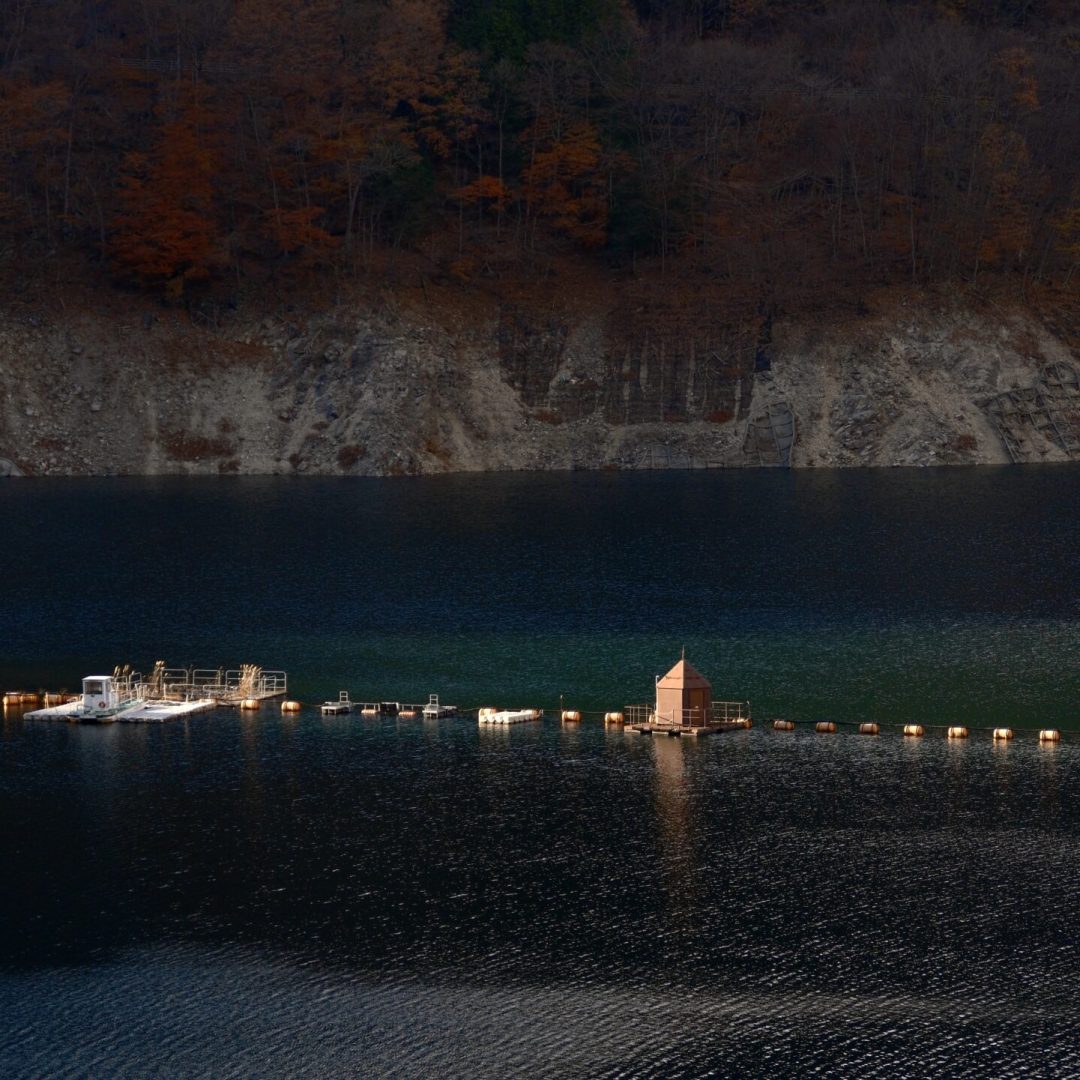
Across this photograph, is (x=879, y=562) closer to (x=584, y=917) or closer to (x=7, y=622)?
(x=7, y=622)

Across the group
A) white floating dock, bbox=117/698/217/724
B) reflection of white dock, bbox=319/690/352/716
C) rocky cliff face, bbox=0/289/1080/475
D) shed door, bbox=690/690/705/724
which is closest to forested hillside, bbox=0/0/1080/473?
rocky cliff face, bbox=0/289/1080/475

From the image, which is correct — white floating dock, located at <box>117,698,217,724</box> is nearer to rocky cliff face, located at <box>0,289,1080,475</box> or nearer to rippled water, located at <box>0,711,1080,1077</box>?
rippled water, located at <box>0,711,1080,1077</box>

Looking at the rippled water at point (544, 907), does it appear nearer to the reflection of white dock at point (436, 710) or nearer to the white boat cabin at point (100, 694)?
the reflection of white dock at point (436, 710)

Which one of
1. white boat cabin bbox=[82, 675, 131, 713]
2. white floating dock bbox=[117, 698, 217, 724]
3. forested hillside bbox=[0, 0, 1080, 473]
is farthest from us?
forested hillside bbox=[0, 0, 1080, 473]

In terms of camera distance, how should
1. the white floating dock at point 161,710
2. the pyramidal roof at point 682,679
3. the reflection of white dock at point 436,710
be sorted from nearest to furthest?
the pyramidal roof at point 682,679
the reflection of white dock at point 436,710
the white floating dock at point 161,710

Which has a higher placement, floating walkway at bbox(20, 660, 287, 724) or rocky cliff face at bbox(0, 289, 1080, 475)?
rocky cliff face at bbox(0, 289, 1080, 475)

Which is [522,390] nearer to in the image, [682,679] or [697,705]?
[682,679]

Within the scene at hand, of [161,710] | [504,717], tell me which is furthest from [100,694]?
[504,717]

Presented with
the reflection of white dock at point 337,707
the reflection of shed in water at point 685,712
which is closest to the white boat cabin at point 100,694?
the reflection of white dock at point 337,707
